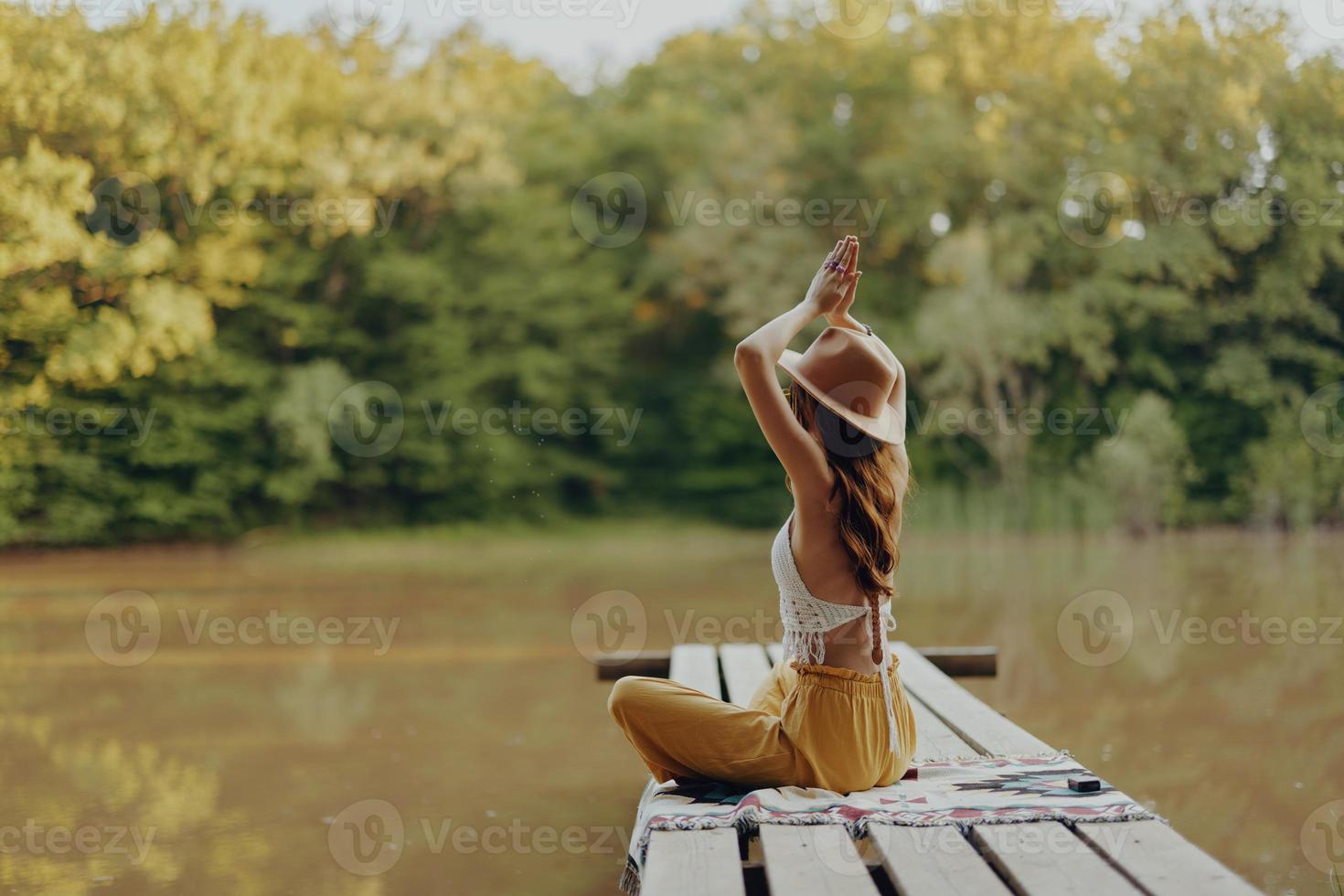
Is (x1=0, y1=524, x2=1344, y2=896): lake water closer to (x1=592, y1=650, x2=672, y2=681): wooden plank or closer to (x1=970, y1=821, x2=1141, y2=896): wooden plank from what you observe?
(x1=592, y1=650, x2=672, y2=681): wooden plank

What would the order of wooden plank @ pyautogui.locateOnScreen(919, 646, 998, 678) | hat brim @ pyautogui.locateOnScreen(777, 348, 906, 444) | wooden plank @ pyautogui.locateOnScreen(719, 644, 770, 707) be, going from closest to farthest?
hat brim @ pyautogui.locateOnScreen(777, 348, 906, 444) < wooden plank @ pyautogui.locateOnScreen(719, 644, 770, 707) < wooden plank @ pyautogui.locateOnScreen(919, 646, 998, 678)

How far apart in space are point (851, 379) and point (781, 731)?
78 centimetres

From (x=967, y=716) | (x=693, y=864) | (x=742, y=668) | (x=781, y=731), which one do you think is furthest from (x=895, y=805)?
(x=742, y=668)

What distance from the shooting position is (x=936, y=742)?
11.2 feet

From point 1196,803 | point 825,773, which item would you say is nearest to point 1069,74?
point 1196,803

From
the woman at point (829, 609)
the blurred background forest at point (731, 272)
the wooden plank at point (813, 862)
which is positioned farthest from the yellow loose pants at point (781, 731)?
the blurred background forest at point (731, 272)

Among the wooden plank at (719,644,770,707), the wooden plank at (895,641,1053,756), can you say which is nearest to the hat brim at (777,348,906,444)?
the wooden plank at (895,641,1053,756)

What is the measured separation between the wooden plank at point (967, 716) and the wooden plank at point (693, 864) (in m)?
1.04

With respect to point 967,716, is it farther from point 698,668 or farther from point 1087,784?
point 698,668

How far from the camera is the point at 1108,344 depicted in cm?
1744

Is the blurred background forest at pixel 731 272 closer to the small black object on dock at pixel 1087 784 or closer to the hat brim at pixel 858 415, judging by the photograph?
the hat brim at pixel 858 415

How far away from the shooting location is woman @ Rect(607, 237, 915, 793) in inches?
108

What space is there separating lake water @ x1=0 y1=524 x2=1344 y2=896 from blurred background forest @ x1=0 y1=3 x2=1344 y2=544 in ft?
13.5

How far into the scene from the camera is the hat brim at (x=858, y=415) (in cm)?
271
